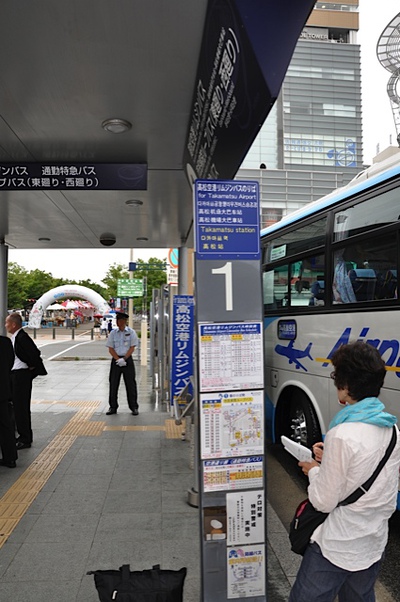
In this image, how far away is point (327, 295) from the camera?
5441 mm

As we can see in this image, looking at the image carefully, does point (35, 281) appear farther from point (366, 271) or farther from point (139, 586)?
point (139, 586)

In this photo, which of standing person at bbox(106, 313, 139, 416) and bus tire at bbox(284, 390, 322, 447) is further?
standing person at bbox(106, 313, 139, 416)

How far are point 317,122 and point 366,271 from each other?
109ft

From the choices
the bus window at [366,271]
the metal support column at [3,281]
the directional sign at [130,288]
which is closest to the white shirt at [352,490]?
the bus window at [366,271]

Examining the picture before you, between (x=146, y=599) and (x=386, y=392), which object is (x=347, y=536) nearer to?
(x=146, y=599)

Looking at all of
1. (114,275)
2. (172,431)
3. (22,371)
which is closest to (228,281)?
(22,371)

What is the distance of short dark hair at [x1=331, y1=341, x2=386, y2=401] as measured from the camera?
2041 millimetres

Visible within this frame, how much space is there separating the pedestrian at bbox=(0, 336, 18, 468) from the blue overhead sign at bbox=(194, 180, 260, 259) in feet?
11.8

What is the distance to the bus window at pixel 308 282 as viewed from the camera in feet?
18.5

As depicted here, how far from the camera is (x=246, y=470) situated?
2.89m

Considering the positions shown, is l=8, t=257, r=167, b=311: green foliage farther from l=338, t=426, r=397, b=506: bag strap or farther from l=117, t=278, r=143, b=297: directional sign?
l=338, t=426, r=397, b=506: bag strap

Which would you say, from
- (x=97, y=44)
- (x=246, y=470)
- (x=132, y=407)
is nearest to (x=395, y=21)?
(x=132, y=407)

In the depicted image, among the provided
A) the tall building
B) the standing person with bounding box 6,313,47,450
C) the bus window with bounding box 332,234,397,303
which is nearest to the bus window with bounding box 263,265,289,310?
the bus window with bounding box 332,234,397,303

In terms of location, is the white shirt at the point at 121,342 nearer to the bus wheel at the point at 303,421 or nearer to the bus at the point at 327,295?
the bus at the point at 327,295
